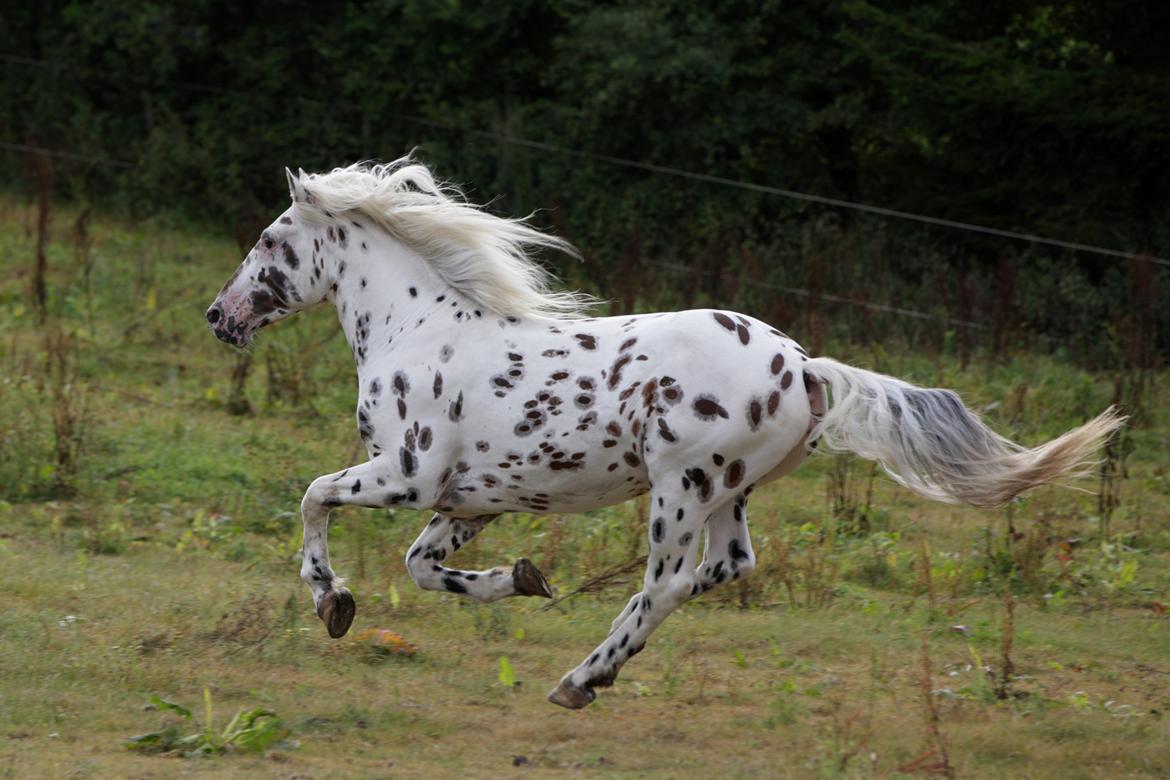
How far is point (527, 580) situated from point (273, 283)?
1711 millimetres

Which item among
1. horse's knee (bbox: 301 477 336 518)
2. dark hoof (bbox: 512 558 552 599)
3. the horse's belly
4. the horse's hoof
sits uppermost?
the horse's belly

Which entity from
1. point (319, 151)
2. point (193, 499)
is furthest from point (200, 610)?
point (319, 151)

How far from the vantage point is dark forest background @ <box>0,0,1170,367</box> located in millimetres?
13945

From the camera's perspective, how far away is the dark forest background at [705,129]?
13.9 m

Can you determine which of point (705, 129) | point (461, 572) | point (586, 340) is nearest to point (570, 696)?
point (461, 572)

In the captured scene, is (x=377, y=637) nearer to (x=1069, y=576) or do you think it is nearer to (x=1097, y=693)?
(x=1097, y=693)

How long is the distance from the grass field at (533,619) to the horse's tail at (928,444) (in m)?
0.64

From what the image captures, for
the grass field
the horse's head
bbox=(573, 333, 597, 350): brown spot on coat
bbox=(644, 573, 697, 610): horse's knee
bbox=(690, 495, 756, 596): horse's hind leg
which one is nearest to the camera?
the grass field

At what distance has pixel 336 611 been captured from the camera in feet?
18.1

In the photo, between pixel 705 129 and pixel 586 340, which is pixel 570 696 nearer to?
pixel 586 340

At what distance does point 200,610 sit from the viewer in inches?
261

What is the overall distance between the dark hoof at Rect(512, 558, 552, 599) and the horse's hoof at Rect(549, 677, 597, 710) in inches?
16.4

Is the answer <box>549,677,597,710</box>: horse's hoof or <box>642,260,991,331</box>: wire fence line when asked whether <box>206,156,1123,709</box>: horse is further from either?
<box>642,260,991,331</box>: wire fence line

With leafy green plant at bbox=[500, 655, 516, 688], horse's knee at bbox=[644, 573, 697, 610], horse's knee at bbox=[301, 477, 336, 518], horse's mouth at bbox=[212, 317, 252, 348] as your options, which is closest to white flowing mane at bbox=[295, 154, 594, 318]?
horse's mouth at bbox=[212, 317, 252, 348]
